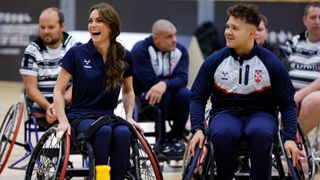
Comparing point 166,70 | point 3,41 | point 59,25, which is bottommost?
point 3,41

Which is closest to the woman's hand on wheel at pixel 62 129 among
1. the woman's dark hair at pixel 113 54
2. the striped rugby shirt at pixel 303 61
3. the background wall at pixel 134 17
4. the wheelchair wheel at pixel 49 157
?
the wheelchair wheel at pixel 49 157

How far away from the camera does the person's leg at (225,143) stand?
491cm

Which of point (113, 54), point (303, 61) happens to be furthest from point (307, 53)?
point (113, 54)

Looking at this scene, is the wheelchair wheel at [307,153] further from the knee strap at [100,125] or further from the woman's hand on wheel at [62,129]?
the woman's hand on wheel at [62,129]

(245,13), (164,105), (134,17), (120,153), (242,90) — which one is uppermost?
(245,13)

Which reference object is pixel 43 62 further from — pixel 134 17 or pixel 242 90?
pixel 134 17

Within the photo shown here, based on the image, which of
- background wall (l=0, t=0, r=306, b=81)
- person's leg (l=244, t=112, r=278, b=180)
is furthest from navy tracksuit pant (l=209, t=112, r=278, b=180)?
background wall (l=0, t=0, r=306, b=81)

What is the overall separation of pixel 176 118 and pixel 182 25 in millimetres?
5475

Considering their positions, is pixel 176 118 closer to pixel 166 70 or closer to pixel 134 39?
pixel 166 70

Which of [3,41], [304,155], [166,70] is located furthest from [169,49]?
[3,41]

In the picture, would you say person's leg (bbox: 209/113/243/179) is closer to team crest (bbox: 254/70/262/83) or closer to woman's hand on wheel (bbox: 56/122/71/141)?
team crest (bbox: 254/70/262/83)

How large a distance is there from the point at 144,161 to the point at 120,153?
0.56ft

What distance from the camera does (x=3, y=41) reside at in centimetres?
1367

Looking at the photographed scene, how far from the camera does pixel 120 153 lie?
5062 millimetres
